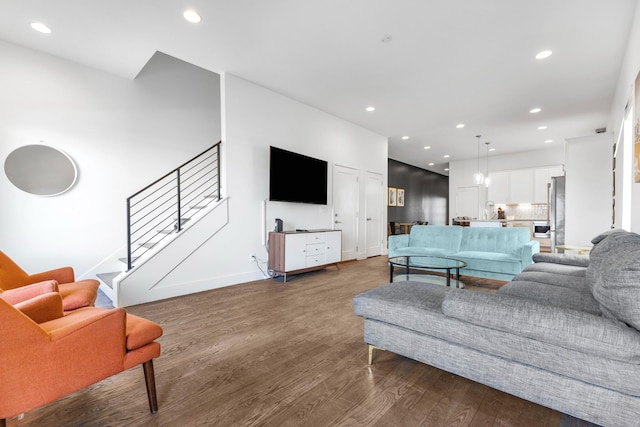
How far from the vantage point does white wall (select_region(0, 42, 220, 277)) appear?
349cm

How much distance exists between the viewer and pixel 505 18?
9.48 feet

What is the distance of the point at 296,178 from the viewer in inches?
195

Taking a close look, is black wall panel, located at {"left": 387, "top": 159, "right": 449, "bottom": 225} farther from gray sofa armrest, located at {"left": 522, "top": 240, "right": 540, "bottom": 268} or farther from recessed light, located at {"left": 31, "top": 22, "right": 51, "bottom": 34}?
recessed light, located at {"left": 31, "top": 22, "right": 51, "bottom": 34}

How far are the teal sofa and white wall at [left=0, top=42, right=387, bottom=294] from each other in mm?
2043

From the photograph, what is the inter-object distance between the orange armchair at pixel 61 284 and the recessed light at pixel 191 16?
2668 mm

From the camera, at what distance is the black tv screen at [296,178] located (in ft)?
15.1

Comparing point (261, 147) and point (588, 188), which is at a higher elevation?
point (261, 147)

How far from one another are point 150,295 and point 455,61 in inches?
193

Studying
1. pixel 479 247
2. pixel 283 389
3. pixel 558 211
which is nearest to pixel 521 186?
pixel 558 211

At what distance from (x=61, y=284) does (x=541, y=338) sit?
336 centimetres

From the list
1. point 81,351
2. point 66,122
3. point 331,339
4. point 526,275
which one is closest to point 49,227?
point 66,122

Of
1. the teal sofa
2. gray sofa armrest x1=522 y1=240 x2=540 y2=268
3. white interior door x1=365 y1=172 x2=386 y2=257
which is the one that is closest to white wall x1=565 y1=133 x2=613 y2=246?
the teal sofa

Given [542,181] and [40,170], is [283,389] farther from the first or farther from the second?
[542,181]

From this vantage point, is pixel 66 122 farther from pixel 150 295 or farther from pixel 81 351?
pixel 81 351
